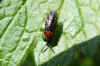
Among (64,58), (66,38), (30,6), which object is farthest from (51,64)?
(30,6)

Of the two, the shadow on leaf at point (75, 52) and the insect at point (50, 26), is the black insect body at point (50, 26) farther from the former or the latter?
the shadow on leaf at point (75, 52)

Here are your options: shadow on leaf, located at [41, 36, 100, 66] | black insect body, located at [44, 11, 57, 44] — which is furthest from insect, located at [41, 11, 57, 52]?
shadow on leaf, located at [41, 36, 100, 66]

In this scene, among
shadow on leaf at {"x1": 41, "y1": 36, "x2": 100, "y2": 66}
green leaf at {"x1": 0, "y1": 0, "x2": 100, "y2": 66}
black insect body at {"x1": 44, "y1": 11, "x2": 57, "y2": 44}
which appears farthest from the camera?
black insect body at {"x1": 44, "y1": 11, "x2": 57, "y2": 44}

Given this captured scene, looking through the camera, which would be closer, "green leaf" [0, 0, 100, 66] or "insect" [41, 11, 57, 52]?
"green leaf" [0, 0, 100, 66]

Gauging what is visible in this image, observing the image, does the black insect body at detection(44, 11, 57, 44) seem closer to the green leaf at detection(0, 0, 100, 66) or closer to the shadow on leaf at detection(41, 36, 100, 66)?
the green leaf at detection(0, 0, 100, 66)

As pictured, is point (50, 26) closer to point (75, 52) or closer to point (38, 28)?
point (38, 28)

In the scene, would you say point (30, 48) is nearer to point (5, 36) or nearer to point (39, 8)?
point (5, 36)

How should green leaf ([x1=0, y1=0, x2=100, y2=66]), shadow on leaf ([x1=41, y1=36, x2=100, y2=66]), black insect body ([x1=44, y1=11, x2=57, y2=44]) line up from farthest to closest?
black insect body ([x1=44, y1=11, x2=57, y2=44]) → green leaf ([x1=0, y1=0, x2=100, y2=66]) → shadow on leaf ([x1=41, y1=36, x2=100, y2=66])
